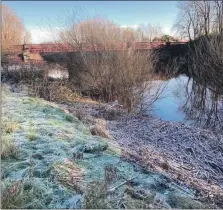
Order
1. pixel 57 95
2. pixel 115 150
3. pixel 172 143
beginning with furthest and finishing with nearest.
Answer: pixel 57 95
pixel 172 143
pixel 115 150

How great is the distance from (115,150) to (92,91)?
261 inches

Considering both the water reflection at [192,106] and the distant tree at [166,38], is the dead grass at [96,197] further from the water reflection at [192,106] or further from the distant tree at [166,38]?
the distant tree at [166,38]

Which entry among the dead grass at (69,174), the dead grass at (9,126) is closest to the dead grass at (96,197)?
the dead grass at (69,174)

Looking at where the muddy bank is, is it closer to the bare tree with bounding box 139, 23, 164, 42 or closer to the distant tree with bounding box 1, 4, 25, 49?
the bare tree with bounding box 139, 23, 164, 42

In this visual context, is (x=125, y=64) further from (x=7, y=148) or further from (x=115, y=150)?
(x=7, y=148)

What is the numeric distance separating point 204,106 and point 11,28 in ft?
27.2

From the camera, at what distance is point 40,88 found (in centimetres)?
1052

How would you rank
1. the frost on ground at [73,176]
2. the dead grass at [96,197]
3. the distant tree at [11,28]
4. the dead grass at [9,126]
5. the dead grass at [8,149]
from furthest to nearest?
1. the distant tree at [11,28]
2. the dead grass at [9,126]
3. the dead grass at [8,149]
4. the frost on ground at [73,176]
5. the dead grass at [96,197]

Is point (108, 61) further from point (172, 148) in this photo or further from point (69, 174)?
point (69, 174)

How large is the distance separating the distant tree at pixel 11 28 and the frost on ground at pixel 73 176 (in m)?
7.55

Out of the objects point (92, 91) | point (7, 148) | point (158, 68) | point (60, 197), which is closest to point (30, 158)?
point (7, 148)

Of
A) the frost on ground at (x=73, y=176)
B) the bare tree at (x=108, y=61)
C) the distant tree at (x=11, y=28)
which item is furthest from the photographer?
the distant tree at (x=11, y=28)

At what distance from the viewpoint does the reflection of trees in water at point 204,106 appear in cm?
928

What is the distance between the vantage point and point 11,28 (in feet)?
47.4
